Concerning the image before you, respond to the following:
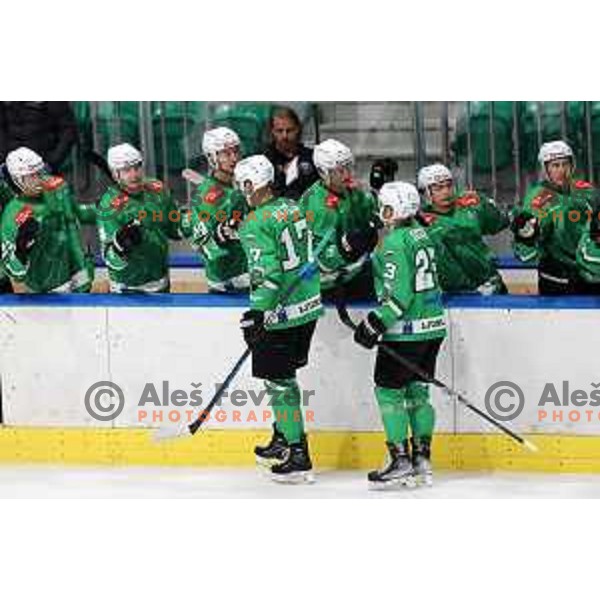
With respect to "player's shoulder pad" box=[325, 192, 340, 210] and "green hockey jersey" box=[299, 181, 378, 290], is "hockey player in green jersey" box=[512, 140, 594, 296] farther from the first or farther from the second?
"player's shoulder pad" box=[325, 192, 340, 210]

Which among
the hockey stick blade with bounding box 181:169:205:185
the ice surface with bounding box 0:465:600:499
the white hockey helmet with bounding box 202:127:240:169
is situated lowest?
the ice surface with bounding box 0:465:600:499

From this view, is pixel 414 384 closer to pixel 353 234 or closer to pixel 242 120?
pixel 353 234

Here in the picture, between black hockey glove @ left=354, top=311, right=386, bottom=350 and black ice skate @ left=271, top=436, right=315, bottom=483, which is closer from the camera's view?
black hockey glove @ left=354, top=311, right=386, bottom=350

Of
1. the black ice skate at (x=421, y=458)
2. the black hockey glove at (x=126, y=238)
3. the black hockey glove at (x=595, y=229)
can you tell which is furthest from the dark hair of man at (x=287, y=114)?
the black ice skate at (x=421, y=458)

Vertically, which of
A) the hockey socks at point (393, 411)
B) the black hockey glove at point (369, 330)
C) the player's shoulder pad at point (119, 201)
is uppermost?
the player's shoulder pad at point (119, 201)

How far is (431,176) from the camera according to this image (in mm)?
11461

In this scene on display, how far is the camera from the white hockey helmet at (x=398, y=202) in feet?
35.4

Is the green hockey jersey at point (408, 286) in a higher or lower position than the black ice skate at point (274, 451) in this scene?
higher

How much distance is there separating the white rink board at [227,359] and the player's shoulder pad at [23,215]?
1.30 feet

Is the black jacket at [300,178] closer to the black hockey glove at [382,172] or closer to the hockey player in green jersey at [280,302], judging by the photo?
the black hockey glove at [382,172]

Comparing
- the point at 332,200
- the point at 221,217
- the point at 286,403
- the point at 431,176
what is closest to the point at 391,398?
the point at 286,403

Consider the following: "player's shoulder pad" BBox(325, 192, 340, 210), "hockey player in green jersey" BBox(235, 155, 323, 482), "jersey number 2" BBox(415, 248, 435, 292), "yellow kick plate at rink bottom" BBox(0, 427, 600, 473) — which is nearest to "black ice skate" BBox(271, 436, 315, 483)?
"hockey player in green jersey" BBox(235, 155, 323, 482)

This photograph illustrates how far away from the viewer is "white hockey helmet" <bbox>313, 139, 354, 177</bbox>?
37.3 ft

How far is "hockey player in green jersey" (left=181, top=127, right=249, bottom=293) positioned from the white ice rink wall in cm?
20
